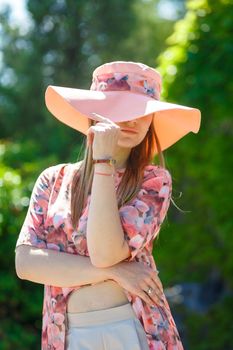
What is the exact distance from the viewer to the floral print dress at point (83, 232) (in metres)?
2.47

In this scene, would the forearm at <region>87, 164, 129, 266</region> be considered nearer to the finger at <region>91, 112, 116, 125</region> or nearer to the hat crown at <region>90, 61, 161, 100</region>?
the finger at <region>91, 112, 116, 125</region>

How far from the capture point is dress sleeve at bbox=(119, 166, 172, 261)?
2.43 m

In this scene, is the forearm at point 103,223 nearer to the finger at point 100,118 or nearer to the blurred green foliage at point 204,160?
the finger at point 100,118

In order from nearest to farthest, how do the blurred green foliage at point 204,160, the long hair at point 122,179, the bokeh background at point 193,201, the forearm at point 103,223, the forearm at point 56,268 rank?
the forearm at point 103,223 → the forearm at point 56,268 → the long hair at point 122,179 → the bokeh background at point 193,201 → the blurred green foliage at point 204,160

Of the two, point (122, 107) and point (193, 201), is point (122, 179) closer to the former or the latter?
point (122, 107)

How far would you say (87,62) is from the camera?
59.7 ft

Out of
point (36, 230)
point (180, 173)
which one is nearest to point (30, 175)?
point (180, 173)

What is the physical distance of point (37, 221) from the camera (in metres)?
2.58

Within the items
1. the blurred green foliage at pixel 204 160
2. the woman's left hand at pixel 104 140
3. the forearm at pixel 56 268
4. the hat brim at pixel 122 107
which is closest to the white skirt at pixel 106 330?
the forearm at pixel 56 268

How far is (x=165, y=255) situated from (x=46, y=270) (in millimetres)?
4087

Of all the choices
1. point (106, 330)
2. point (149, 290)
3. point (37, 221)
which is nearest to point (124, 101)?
point (37, 221)

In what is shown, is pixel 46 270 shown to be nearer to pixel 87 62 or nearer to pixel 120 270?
pixel 120 270

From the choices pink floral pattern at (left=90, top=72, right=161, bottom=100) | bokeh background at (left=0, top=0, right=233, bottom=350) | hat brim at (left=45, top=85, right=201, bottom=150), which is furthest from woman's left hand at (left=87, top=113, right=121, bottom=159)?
bokeh background at (left=0, top=0, right=233, bottom=350)

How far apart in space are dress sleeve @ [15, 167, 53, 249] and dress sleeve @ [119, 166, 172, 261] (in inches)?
11.7
